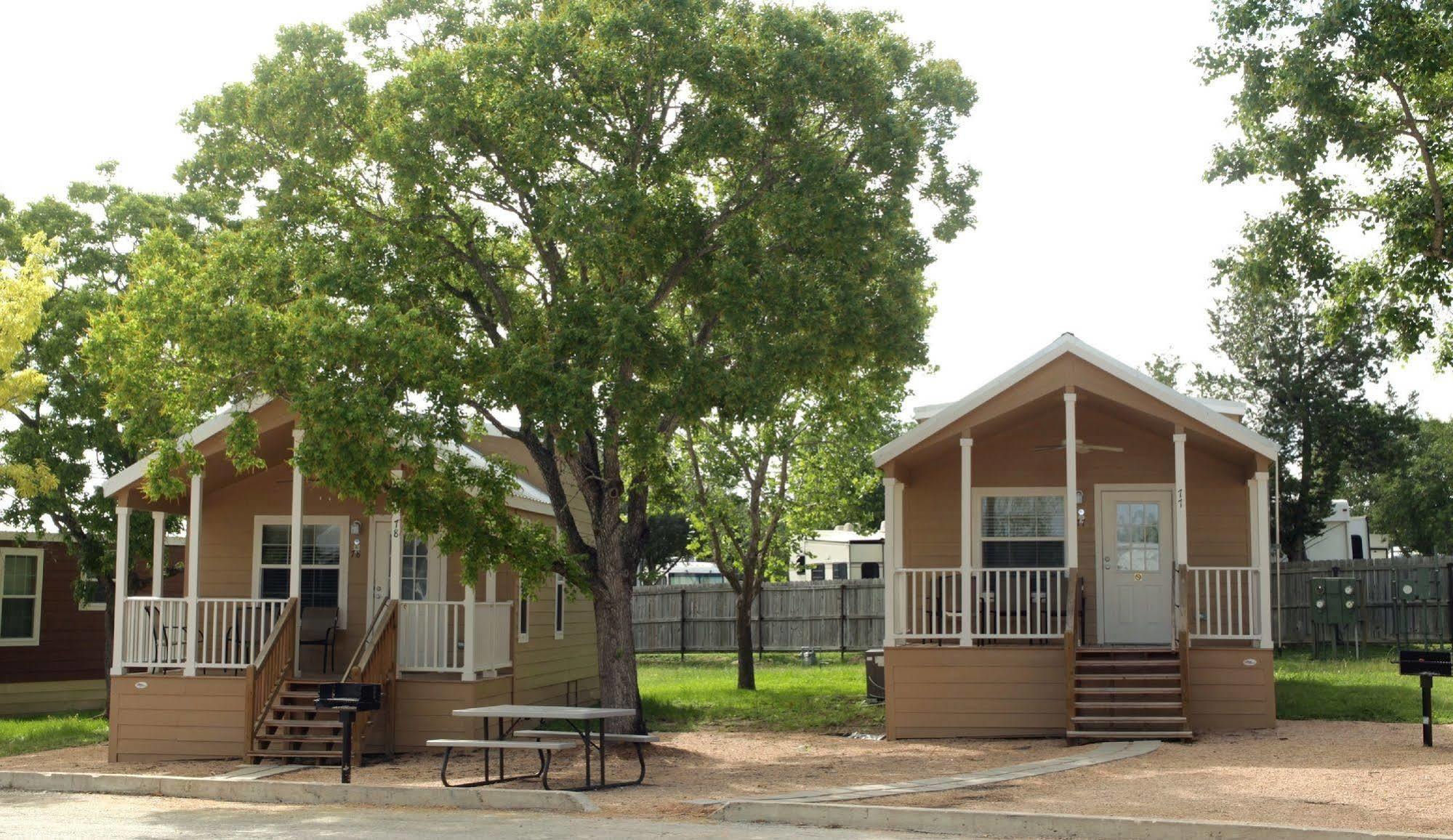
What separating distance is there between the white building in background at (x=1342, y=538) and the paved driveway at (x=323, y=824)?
86.3ft

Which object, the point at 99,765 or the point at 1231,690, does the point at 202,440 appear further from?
the point at 1231,690

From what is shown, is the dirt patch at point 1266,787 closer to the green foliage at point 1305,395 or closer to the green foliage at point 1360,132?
the green foliage at point 1360,132

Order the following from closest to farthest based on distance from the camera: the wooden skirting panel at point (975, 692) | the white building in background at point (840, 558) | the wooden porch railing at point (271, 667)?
A: the wooden porch railing at point (271, 667), the wooden skirting panel at point (975, 692), the white building in background at point (840, 558)

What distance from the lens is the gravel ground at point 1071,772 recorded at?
1040 cm

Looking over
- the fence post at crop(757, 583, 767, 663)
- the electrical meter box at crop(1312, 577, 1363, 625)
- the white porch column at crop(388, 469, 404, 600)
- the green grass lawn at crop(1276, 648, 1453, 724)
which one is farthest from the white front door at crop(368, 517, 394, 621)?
the electrical meter box at crop(1312, 577, 1363, 625)

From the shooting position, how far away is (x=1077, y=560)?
1716cm

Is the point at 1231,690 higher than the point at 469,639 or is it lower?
lower

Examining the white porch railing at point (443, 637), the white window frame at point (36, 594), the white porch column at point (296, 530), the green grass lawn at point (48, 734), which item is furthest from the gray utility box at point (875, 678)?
the white window frame at point (36, 594)

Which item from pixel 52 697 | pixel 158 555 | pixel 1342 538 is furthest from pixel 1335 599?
pixel 52 697

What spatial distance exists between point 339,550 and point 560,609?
4518 millimetres

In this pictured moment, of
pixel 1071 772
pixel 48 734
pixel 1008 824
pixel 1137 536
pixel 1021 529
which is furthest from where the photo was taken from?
pixel 48 734

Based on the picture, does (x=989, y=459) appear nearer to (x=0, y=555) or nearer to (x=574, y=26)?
(x=574, y=26)

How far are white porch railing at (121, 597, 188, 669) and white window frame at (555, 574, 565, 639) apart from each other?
6167mm

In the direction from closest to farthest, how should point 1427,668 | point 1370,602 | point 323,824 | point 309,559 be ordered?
point 323,824, point 1427,668, point 309,559, point 1370,602
